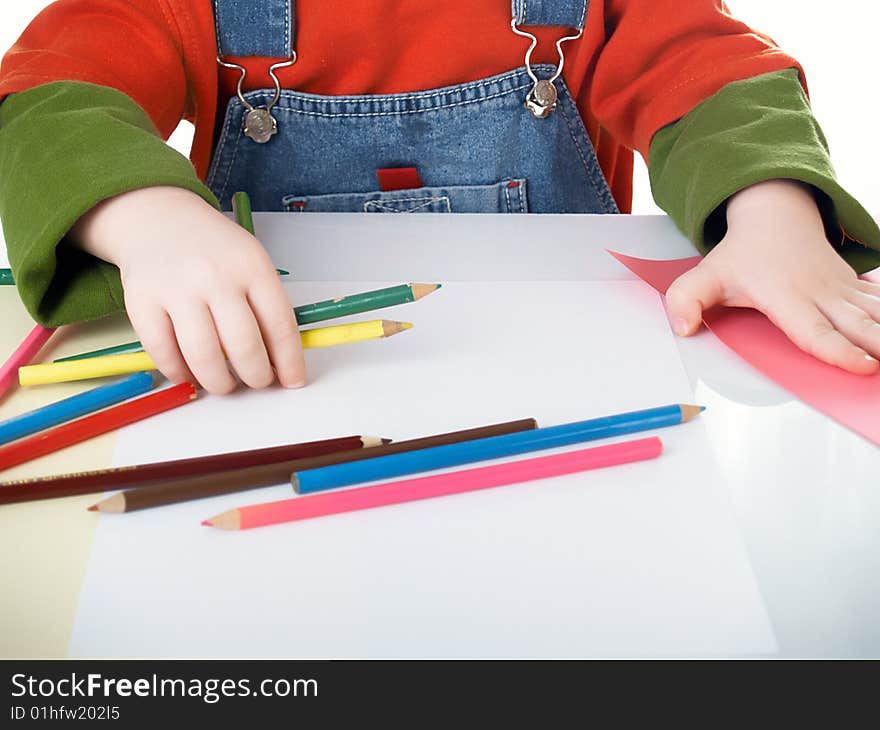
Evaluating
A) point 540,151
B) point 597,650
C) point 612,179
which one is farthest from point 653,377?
point 612,179

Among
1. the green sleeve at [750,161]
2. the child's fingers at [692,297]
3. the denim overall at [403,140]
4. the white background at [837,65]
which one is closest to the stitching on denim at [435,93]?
the denim overall at [403,140]

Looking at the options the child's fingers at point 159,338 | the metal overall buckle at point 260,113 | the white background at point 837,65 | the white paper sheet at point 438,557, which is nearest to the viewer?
the white paper sheet at point 438,557

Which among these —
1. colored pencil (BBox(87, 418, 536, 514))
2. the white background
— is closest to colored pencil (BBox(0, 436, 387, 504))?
colored pencil (BBox(87, 418, 536, 514))

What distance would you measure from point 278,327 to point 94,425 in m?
0.08

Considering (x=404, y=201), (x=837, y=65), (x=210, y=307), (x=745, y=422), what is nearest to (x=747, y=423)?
(x=745, y=422)

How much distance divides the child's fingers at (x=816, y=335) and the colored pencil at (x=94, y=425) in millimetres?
267

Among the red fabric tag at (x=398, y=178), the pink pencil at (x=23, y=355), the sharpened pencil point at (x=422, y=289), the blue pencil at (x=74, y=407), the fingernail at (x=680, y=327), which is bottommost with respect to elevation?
the red fabric tag at (x=398, y=178)

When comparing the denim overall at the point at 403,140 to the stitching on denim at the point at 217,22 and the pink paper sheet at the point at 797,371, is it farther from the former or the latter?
the pink paper sheet at the point at 797,371

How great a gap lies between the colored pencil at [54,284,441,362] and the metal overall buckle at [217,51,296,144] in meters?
0.23

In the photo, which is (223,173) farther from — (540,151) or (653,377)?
(653,377)

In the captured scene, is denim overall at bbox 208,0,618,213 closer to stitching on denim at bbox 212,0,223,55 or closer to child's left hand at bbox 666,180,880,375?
stitching on denim at bbox 212,0,223,55

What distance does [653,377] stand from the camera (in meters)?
0.42

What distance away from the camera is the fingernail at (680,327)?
0.46 meters

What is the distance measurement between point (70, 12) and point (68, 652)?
411mm
